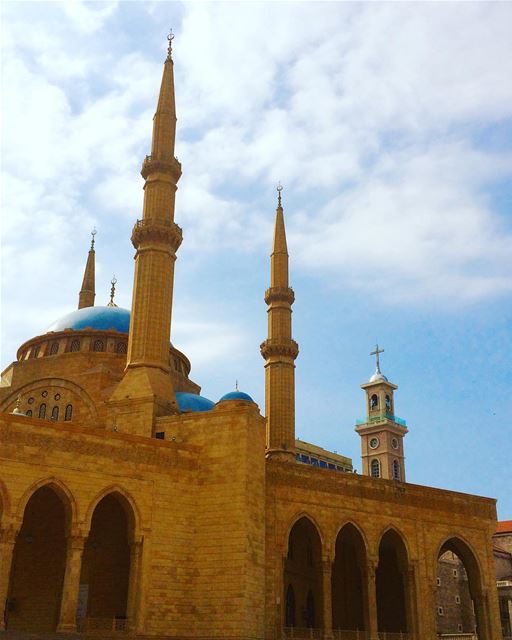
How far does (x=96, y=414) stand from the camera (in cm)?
2930

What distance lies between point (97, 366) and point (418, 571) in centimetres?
1443

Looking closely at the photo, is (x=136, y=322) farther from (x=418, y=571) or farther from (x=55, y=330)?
(x=418, y=571)

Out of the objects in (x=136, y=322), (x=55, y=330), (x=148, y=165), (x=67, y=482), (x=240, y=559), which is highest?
(x=148, y=165)

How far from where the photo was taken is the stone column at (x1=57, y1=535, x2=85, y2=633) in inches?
740

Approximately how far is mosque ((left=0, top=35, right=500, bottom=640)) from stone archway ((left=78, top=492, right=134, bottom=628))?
40 millimetres

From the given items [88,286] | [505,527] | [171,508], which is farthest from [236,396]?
[505,527]

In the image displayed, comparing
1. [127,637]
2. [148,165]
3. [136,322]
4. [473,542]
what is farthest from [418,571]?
[148,165]

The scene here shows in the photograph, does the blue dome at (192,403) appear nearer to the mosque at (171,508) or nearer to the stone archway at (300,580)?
the mosque at (171,508)

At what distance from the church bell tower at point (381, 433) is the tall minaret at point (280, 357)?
30.7 meters

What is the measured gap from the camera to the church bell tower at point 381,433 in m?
62.3

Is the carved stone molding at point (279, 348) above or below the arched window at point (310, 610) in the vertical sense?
above

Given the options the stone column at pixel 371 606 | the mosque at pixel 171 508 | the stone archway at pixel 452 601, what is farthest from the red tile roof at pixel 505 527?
the stone column at pixel 371 606

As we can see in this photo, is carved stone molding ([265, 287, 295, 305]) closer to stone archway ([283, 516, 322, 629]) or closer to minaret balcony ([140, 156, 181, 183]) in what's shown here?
minaret balcony ([140, 156, 181, 183])

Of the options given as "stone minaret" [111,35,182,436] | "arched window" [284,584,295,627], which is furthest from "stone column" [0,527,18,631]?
"arched window" [284,584,295,627]
